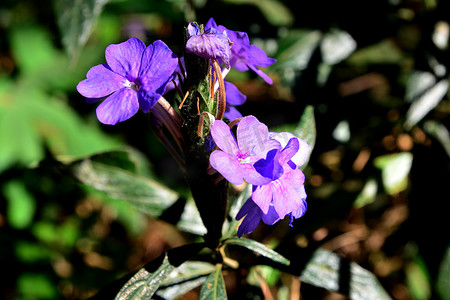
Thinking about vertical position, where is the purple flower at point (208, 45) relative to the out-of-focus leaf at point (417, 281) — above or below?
above

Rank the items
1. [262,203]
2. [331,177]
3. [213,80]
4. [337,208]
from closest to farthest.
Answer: [262,203] < [213,80] < [337,208] < [331,177]

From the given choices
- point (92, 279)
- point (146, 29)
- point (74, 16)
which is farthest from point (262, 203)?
point (146, 29)

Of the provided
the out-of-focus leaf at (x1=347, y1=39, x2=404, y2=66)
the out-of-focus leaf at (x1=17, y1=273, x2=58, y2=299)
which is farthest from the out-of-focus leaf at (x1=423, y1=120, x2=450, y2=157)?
the out-of-focus leaf at (x1=17, y1=273, x2=58, y2=299)

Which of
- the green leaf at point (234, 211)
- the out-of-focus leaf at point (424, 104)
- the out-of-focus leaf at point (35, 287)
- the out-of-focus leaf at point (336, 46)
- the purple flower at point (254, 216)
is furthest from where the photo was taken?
the out-of-focus leaf at point (35, 287)

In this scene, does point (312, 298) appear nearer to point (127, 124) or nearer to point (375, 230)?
point (375, 230)

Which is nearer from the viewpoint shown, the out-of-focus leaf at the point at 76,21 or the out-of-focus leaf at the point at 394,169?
the out-of-focus leaf at the point at 76,21

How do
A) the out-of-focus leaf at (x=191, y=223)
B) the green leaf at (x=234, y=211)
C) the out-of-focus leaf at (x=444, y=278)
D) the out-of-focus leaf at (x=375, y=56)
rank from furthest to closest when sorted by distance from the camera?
the out-of-focus leaf at (x=375, y=56) < the out-of-focus leaf at (x=444, y=278) < the out-of-focus leaf at (x=191, y=223) < the green leaf at (x=234, y=211)

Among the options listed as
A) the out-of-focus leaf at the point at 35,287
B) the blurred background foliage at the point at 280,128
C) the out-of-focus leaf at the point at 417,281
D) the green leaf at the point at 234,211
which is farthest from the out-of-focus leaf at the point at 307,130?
the out-of-focus leaf at the point at 35,287

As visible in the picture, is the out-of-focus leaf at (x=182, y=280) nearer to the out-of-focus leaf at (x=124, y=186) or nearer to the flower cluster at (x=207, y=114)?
the out-of-focus leaf at (x=124, y=186)
